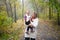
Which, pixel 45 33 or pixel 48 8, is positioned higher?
pixel 48 8

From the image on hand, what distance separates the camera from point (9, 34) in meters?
3.13

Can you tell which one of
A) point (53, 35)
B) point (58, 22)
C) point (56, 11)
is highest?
point (56, 11)

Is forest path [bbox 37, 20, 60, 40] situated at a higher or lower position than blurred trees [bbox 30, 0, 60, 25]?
lower

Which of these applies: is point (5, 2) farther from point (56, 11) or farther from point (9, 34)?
point (56, 11)

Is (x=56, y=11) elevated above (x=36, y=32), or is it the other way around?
(x=56, y=11)

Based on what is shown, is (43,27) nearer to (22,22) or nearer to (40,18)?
(40,18)

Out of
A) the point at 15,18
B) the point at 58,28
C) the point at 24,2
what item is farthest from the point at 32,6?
the point at 58,28

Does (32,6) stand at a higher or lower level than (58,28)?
higher

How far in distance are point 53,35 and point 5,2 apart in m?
1.06

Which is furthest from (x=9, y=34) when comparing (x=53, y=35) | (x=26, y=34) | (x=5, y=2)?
(x=53, y=35)

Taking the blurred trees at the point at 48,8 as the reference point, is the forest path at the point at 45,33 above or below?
below

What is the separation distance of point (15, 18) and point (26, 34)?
0.35m

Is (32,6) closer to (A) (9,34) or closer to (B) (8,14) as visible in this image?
(B) (8,14)

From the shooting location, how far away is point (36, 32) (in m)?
3.12
